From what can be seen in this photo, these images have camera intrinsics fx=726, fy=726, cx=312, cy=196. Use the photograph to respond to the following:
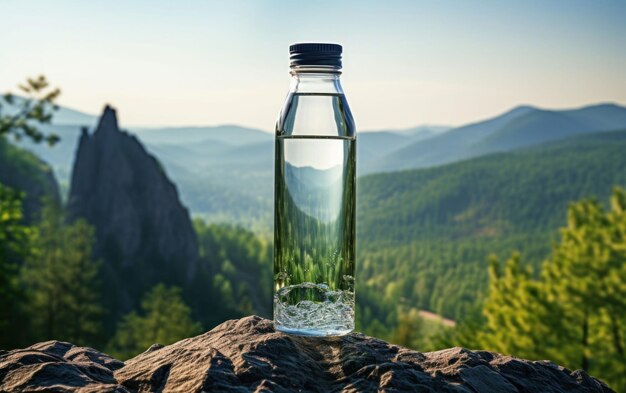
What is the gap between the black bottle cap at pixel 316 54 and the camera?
2998 mm

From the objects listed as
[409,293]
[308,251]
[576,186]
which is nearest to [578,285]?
[308,251]

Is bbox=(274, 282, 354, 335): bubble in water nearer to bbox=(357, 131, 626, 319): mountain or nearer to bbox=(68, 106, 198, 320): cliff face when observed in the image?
bbox=(68, 106, 198, 320): cliff face

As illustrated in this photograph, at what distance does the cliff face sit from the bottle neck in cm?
5966

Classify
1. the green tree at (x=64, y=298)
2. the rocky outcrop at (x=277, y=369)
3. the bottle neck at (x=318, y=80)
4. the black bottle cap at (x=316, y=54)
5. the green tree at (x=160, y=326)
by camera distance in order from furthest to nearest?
the green tree at (x=160, y=326), the green tree at (x=64, y=298), the bottle neck at (x=318, y=80), the black bottle cap at (x=316, y=54), the rocky outcrop at (x=277, y=369)

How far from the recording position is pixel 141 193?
67000mm

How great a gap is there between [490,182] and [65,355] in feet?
470

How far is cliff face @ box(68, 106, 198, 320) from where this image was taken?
63031 mm

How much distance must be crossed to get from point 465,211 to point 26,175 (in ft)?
313

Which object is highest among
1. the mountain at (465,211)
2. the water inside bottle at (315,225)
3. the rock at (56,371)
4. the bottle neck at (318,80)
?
the bottle neck at (318,80)

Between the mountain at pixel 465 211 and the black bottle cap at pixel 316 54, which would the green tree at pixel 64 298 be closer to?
the black bottle cap at pixel 316 54

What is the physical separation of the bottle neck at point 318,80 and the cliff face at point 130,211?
196 ft

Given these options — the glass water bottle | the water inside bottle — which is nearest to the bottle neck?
the glass water bottle

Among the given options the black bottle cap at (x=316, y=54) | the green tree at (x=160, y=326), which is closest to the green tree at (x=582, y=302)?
the green tree at (x=160, y=326)

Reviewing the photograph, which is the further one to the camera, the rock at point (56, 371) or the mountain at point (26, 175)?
the mountain at point (26, 175)
